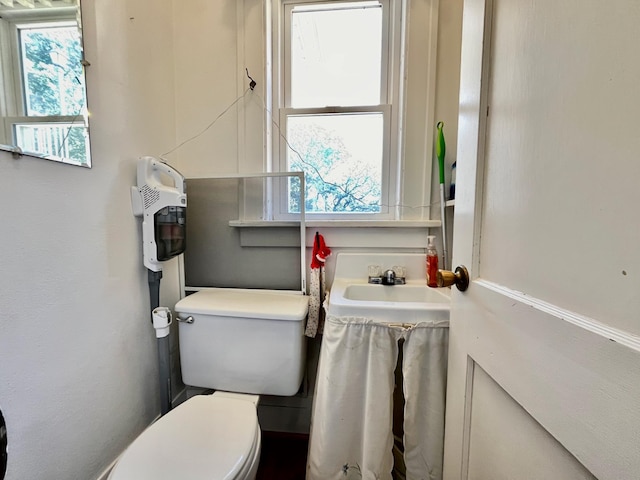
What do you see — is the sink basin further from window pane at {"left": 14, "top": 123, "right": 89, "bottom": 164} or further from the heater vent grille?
window pane at {"left": 14, "top": 123, "right": 89, "bottom": 164}

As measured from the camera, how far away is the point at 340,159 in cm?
125

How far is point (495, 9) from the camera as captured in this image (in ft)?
1.69

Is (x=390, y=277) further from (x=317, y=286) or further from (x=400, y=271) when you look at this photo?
(x=317, y=286)

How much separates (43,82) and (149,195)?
0.38m

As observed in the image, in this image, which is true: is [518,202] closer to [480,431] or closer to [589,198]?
[589,198]

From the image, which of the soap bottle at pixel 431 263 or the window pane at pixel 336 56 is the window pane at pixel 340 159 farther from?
the soap bottle at pixel 431 263

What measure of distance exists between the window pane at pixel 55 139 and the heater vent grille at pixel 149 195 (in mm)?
185

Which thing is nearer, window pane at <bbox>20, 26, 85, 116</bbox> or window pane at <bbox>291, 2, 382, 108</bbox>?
window pane at <bbox>20, 26, 85, 116</bbox>

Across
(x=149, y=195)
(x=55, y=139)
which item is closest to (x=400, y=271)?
(x=149, y=195)

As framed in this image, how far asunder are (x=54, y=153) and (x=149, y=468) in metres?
0.86

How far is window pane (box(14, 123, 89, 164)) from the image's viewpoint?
0.65 metres

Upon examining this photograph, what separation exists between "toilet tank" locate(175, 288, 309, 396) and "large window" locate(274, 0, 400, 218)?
519mm

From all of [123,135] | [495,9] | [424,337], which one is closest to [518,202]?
[495,9]

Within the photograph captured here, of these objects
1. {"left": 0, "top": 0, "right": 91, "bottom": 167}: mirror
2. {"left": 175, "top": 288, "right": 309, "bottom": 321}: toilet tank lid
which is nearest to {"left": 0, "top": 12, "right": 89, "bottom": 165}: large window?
{"left": 0, "top": 0, "right": 91, "bottom": 167}: mirror
